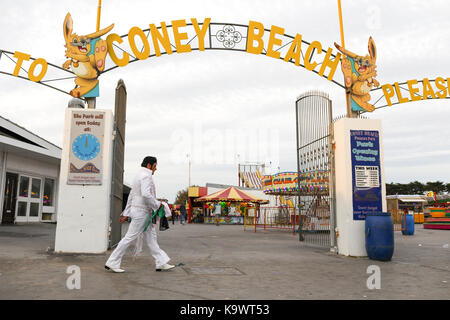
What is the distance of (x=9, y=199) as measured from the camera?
16.9 metres

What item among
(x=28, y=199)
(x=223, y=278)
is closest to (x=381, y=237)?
(x=223, y=278)

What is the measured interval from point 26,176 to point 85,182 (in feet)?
40.2

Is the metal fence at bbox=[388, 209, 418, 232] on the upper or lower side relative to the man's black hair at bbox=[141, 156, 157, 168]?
lower

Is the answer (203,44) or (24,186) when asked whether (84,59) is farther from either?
(24,186)

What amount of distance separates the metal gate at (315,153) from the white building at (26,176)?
37.0ft

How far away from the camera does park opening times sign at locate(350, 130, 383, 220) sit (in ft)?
28.2

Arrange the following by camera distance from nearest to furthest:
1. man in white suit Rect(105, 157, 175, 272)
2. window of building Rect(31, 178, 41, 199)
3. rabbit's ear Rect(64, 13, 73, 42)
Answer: man in white suit Rect(105, 157, 175, 272) < rabbit's ear Rect(64, 13, 73, 42) < window of building Rect(31, 178, 41, 199)

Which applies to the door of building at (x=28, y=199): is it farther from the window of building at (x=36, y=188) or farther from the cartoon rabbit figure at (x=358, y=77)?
the cartoon rabbit figure at (x=358, y=77)

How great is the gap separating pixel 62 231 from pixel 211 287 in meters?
4.60

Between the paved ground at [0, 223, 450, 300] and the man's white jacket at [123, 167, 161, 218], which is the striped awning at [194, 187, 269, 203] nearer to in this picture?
the paved ground at [0, 223, 450, 300]

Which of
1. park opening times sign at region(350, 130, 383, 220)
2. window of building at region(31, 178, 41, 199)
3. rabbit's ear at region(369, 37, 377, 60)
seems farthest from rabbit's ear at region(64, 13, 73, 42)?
window of building at region(31, 178, 41, 199)

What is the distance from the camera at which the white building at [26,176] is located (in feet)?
53.8

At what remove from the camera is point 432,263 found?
7.52m
